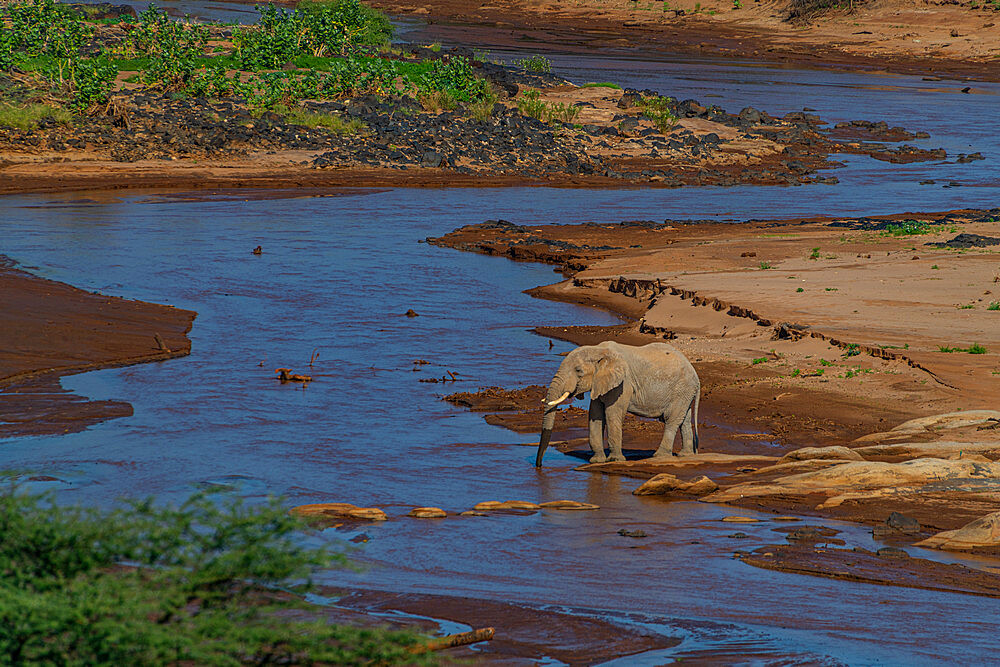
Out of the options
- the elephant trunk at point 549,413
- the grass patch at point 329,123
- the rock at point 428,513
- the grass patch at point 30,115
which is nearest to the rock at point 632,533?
the rock at point 428,513

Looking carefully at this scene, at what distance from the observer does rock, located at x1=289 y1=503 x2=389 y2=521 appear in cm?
1027

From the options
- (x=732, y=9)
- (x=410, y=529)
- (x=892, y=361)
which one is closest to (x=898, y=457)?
(x=892, y=361)

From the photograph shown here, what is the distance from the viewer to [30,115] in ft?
112

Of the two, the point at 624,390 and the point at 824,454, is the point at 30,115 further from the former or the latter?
the point at 824,454

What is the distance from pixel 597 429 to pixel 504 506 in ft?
7.31

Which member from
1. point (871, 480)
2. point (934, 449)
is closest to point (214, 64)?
point (934, 449)

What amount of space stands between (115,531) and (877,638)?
468cm

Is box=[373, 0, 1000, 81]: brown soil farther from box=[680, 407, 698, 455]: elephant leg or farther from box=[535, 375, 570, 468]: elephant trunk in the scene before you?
box=[535, 375, 570, 468]: elephant trunk

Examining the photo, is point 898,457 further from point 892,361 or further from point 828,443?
point 892,361

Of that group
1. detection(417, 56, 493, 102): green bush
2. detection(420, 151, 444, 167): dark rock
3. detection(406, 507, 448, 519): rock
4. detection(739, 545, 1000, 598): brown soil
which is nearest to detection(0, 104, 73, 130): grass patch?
detection(420, 151, 444, 167): dark rock

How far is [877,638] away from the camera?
7.61 metres

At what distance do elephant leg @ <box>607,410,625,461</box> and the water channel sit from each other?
505mm

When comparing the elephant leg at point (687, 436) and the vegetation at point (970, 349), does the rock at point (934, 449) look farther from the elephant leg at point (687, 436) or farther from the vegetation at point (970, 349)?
the vegetation at point (970, 349)

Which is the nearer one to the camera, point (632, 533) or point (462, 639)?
point (462, 639)
